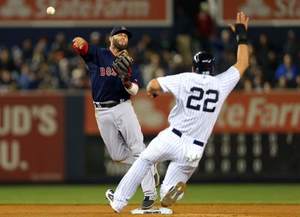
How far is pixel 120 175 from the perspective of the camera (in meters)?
16.1

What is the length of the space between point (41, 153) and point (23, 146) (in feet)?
1.10

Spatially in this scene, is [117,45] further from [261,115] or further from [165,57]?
[165,57]

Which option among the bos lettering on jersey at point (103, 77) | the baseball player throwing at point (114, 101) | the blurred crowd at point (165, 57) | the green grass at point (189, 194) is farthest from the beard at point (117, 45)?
the blurred crowd at point (165, 57)

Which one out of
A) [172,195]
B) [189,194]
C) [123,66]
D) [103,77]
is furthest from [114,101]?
[189,194]

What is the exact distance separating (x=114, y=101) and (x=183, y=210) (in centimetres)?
169

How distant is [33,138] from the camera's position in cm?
1611

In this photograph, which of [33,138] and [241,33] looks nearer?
[241,33]

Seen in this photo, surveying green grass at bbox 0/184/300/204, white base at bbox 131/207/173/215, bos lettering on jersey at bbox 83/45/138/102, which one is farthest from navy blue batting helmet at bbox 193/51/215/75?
green grass at bbox 0/184/300/204

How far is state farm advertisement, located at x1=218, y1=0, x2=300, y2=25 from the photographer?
59.2ft

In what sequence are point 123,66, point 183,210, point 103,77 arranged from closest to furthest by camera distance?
point 123,66, point 103,77, point 183,210

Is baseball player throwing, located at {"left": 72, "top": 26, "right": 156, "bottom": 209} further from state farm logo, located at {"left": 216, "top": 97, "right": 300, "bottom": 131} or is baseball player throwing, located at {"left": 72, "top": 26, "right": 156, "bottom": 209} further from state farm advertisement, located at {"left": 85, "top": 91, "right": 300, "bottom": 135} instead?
state farm logo, located at {"left": 216, "top": 97, "right": 300, "bottom": 131}

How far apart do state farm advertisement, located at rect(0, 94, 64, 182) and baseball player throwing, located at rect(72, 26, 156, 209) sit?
5.22 metres

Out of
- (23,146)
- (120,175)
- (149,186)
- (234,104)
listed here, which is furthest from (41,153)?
(149,186)

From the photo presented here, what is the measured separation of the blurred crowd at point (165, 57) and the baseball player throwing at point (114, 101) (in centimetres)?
552
